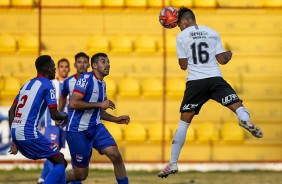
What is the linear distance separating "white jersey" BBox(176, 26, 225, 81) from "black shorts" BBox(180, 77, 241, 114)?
9cm

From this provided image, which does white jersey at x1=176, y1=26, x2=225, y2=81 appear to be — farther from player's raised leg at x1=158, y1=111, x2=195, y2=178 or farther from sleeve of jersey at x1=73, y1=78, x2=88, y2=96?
sleeve of jersey at x1=73, y1=78, x2=88, y2=96

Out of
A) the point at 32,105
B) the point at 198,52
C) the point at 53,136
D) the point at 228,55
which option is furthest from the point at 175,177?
the point at 32,105

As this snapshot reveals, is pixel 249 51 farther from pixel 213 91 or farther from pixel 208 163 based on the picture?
pixel 213 91

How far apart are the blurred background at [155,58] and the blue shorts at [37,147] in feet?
24.2

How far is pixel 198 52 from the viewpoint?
44.2 feet

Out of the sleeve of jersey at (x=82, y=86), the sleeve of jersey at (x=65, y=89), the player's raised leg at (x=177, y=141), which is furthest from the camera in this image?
the sleeve of jersey at (x=65, y=89)

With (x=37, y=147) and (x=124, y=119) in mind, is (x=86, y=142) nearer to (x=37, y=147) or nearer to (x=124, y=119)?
(x=124, y=119)

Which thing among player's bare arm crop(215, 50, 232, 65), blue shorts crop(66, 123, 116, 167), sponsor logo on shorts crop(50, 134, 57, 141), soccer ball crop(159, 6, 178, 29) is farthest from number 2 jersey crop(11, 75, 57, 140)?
sponsor logo on shorts crop(50, 134, 57, 141)

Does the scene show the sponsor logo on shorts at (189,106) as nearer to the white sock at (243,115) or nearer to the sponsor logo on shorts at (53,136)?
the white sock at (243,115)

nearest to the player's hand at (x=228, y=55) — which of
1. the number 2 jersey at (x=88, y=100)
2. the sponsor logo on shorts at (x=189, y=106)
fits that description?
the sponsor logo on shorts at (x=189, y=106)

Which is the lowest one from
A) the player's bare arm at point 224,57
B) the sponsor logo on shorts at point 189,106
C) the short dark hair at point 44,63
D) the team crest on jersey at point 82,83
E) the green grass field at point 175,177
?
the green grass field at point 175,177

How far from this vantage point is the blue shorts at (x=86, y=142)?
13508 mm

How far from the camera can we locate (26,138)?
41.3 ft

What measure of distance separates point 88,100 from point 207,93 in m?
1.66
